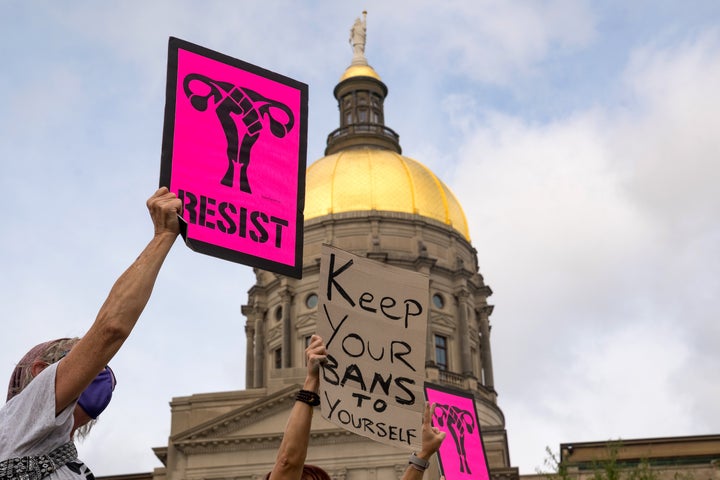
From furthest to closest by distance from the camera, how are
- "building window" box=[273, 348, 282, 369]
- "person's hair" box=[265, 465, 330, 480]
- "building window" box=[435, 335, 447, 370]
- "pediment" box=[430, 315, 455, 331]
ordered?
"building window" box=[273, 348, 282, 369] < "pediment" box=[430, 315, 455, 331] < "building window" box=[435, 335, 447, 370] < "person's hair" box=[265, 465, 330, 480]

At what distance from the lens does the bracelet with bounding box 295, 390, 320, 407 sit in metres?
5.34

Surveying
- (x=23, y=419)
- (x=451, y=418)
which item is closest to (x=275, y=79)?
(x=23, y=419)

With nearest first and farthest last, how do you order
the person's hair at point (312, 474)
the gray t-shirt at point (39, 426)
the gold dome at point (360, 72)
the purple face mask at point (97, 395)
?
the gray t-shirt at point (39, 426) → the purple face mask at point (97, 395) → the person's hair at point (312, 474) → the gold dome at point (360, 72)

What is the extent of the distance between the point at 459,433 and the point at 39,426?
9.21 m

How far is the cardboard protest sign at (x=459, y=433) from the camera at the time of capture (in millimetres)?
12047

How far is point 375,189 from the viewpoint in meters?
64.9

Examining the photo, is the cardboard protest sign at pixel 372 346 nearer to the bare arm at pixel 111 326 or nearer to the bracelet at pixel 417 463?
the bracelet at pixel 417 463

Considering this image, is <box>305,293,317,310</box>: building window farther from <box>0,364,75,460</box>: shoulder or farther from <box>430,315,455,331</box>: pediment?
<box>0,364,75,460</box>: shoulder

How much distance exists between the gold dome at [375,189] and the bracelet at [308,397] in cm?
5830

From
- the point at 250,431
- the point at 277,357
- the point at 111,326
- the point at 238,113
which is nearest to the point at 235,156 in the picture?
the point at 238,113

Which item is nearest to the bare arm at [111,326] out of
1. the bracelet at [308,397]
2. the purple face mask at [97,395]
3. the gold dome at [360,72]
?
the purple face mask at [97,395]

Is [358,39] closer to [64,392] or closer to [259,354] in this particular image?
[259,354]

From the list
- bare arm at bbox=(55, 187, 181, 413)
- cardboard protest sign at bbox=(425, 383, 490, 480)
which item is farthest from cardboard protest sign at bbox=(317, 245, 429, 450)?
cardboard protest sign at bbox=(425, 383, 490, 480)

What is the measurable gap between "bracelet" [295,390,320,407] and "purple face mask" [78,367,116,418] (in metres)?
1.47
